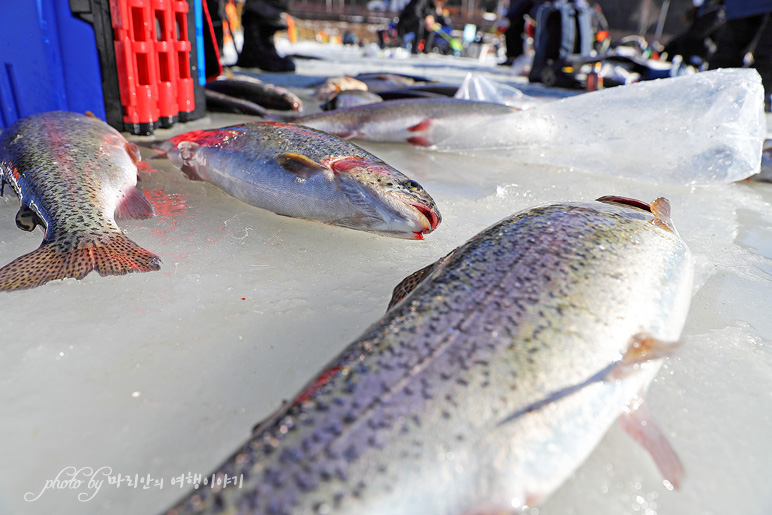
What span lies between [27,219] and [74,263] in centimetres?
69

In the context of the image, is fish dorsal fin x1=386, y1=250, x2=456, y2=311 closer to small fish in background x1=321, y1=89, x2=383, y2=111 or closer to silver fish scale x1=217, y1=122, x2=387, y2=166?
silver fish scale x1=217, y1=122, x2=387, y2=166

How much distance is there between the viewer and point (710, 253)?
2215 millimetres

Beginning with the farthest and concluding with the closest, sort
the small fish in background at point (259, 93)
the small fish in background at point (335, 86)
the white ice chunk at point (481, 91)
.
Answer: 1. the small fish in background at point (335, 86)
2. the small fish in background at point (259, 93)
3. the white ice chunk at point (481, 91)

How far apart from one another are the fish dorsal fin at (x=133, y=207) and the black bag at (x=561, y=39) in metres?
9.80

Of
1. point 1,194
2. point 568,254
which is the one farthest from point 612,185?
point 1,194

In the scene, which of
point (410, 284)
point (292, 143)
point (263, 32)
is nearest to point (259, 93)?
point (292, 143)

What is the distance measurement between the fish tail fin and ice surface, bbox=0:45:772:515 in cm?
7

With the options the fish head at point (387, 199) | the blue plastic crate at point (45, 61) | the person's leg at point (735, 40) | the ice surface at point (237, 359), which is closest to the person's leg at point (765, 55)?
the person's leg at point (735, 40)

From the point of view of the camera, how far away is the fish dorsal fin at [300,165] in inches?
87.6

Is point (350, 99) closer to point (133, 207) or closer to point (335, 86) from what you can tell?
point (335, 86)

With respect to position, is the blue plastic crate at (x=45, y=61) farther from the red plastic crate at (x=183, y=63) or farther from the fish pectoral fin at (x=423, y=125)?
the fish pectoral fin at (x=423, y=125)

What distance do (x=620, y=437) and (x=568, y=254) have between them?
1.71 ft

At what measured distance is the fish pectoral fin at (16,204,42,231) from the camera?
202 cm

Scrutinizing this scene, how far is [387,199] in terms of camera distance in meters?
2.05
